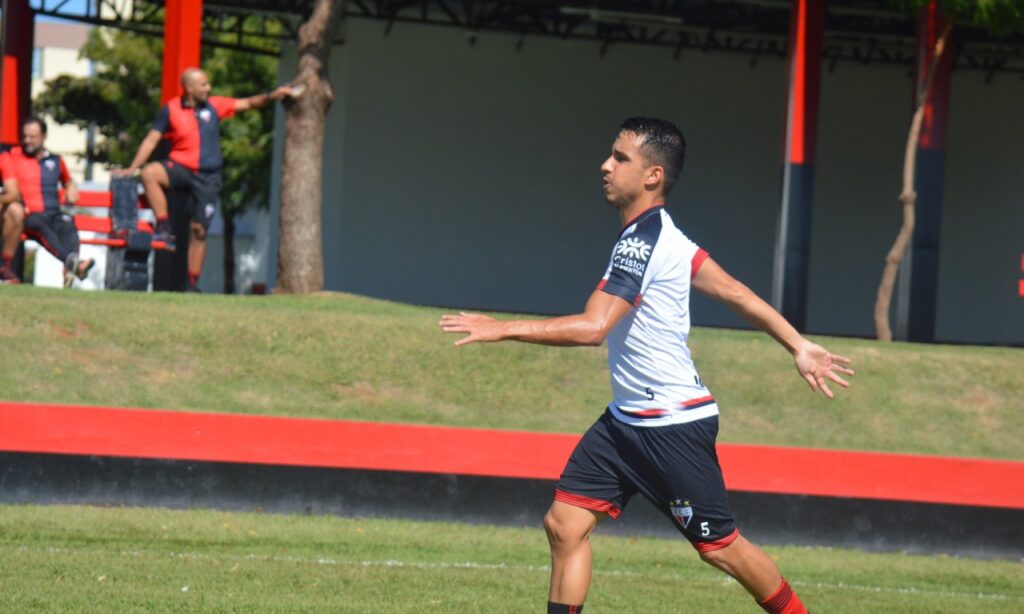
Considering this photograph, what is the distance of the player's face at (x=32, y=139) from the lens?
13.9 meters

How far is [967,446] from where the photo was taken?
1175cm

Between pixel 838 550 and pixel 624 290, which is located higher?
pixel 624 290

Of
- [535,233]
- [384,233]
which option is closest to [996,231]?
[535,233]

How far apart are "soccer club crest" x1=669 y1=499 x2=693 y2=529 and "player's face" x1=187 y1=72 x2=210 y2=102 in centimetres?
A: 904

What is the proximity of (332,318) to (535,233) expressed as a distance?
18840 mm

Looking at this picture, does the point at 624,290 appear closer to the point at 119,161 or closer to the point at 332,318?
the point at 332,318

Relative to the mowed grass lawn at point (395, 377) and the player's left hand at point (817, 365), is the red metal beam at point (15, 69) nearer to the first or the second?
the mowed grass lawn at point (395, 377)

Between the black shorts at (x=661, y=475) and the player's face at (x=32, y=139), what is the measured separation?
10.1m

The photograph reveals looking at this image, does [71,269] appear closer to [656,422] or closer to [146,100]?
[656,422]

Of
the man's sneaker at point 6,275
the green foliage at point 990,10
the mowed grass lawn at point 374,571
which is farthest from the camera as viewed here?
the green foliage at point 990,10

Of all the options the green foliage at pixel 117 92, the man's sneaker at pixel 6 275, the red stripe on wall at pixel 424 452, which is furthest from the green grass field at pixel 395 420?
the green foliage at pixel 117 92

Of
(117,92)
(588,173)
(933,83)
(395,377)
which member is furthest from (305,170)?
(117,92)

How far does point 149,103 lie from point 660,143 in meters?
42.4

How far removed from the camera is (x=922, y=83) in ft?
61.2
